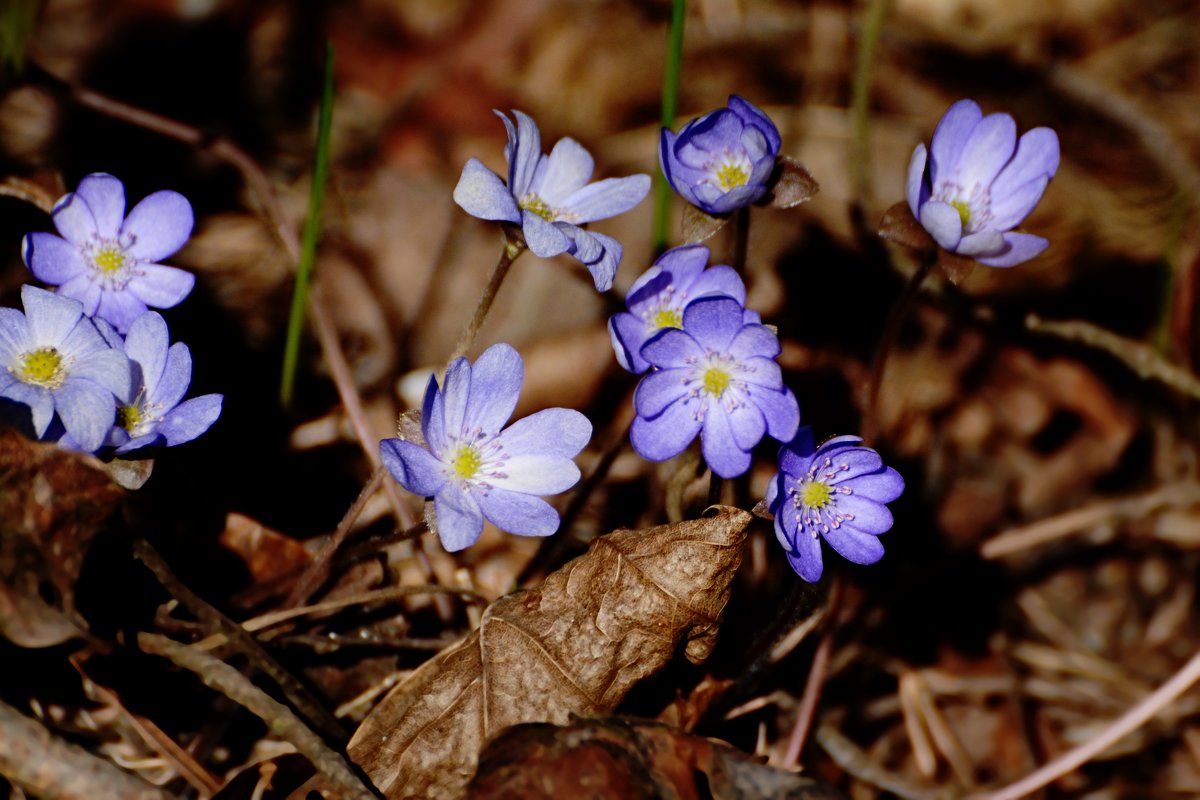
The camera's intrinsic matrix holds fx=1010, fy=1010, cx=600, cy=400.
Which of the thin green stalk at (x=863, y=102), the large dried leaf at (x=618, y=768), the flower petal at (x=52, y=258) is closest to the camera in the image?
the large dried leaf at (x=618, y=768)

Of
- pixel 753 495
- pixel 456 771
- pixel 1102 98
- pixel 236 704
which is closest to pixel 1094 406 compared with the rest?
pixel 1102 98

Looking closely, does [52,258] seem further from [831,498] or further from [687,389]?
[831,498]

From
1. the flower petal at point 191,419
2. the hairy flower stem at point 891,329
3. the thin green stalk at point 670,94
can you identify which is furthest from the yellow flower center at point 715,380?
the flower petal at point 191,419

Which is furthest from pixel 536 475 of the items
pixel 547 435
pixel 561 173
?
pixel 561 173

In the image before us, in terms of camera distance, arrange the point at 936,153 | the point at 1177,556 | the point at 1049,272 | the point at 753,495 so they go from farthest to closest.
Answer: the point at 1049,272 < the point at 1177,556 < the point at 753,495 < the point at 936,153

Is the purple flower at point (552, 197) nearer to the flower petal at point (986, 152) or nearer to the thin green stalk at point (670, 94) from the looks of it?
the thin green stalk at point (670, 94)

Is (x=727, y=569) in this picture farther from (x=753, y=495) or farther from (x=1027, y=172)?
(x=1027, y=172)

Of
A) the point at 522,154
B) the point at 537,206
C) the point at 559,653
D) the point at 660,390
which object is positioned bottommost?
the point at 559,653
